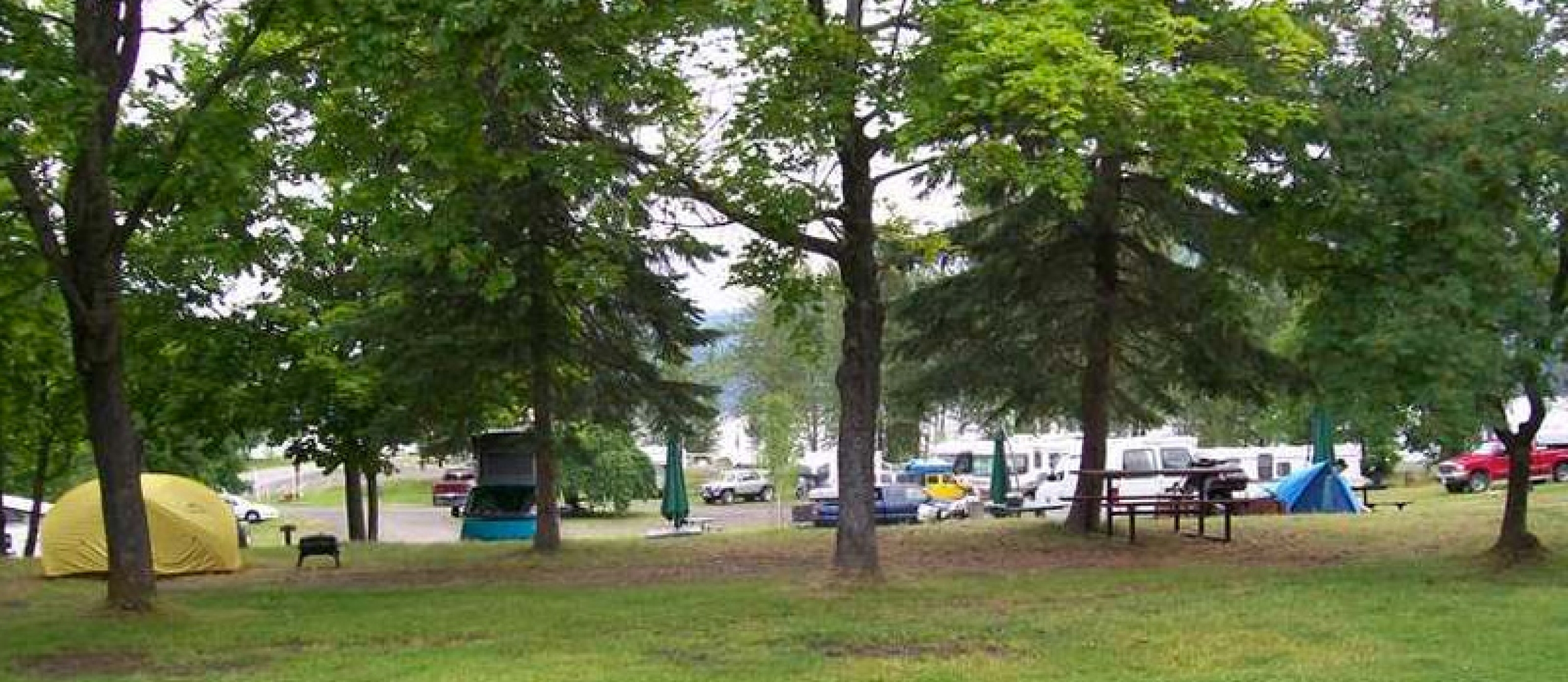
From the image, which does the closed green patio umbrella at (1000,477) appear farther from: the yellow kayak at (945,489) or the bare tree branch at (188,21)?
the bare tree branch at (188,21)

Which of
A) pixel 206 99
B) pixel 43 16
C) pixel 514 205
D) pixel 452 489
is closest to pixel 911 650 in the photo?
pixel 206 99

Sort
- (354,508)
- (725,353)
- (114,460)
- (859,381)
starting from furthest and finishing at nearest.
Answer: (725,353) < (354,508) < (859,381) < (114,460)

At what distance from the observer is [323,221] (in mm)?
15070

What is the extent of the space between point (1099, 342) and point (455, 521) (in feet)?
109

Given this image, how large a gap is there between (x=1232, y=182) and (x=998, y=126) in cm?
329

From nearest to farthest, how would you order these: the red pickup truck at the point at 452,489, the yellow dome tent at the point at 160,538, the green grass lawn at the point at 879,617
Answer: the green grass lawn at the point at 879,617 → the yellow dome tent at the point at 160,538 → the red pickup truck at the point at 452,489

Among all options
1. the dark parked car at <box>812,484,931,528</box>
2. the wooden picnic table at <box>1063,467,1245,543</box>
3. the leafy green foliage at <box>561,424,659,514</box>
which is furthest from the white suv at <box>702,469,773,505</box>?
the wooden picnic table at <box>1063,467,1245,543</box>

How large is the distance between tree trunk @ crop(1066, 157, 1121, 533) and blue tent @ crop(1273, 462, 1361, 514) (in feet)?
30.0

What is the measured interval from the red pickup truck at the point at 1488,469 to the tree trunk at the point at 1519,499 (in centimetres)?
2371

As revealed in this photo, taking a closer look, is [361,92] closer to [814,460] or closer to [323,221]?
[323,221]

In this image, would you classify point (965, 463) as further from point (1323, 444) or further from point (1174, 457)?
point (1323, 444)

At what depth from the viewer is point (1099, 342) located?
770 inches

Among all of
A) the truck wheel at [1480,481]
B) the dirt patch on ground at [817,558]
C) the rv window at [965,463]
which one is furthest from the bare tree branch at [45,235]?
the rv window at [965,463]

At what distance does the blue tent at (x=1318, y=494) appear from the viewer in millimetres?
28516
